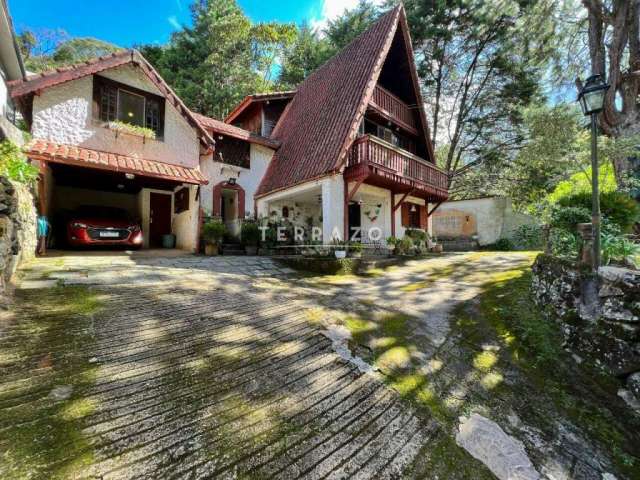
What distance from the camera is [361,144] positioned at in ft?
29.4

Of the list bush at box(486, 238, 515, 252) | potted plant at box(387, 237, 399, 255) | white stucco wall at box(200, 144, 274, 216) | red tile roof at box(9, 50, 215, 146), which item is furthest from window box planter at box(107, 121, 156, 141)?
bush at box(486, 238, 515, 252)

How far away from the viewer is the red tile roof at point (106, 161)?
21.7ft

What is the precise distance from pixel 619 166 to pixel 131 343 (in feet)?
46.9

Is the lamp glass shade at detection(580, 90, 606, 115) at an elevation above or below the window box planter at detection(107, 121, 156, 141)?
below

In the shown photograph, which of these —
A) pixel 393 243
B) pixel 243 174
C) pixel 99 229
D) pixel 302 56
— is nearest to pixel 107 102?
pixel 99 229

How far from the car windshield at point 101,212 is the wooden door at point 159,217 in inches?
73.6

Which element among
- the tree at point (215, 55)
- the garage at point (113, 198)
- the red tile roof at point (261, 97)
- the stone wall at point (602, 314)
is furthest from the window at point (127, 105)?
the tree at point (215, 55)

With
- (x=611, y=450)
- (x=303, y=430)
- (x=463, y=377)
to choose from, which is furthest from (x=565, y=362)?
(x=303, y=430)

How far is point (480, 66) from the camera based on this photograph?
58.6 ft

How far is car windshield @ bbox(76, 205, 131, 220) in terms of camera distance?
8484mm

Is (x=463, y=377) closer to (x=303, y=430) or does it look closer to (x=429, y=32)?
(x=303, y=430)

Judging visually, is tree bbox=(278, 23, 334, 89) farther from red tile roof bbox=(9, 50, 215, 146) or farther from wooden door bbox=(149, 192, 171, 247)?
wooden door bbox=(149, 192, 171, 247)

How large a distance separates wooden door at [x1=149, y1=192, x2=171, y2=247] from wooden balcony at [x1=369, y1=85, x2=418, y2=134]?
8.93 m

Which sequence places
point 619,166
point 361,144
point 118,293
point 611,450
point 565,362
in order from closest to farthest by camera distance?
1. point 611,450
2. point 565,362
3. point 118,293
4. point 361,144
5. point 619,166
